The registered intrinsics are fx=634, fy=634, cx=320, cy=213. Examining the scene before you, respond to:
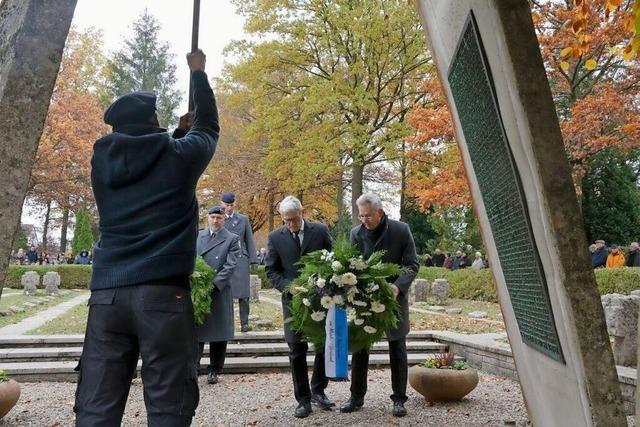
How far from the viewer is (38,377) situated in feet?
26.0

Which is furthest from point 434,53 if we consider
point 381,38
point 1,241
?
point 381,38

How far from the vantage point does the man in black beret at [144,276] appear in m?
2.95

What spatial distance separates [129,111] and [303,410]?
3.77 m

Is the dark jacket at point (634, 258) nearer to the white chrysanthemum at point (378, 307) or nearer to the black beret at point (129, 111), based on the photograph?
the white chrysanthemum at point (378, 307)

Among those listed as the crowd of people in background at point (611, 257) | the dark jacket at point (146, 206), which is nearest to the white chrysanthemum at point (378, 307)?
the dark jacket at point (146, 206)

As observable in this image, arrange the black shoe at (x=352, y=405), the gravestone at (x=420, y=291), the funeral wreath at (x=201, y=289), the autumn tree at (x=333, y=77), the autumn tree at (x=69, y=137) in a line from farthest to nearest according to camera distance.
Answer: the autumn tree at (x=69, y=137)
the autumn tree at (x=333, y=77)
the gravestone at (x=420, y=291)
the funeral wreath at (x=201, y=289)
the black shoe at (x=352, y=405)

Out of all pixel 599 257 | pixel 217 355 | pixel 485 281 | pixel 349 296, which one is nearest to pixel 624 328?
pixel 349 296

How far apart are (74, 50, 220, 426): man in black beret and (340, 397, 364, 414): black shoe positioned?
3.45 meters

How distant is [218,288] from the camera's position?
7625 millimetres

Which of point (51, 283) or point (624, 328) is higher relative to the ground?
point (51, 283)

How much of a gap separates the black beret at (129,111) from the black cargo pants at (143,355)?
2.94ft

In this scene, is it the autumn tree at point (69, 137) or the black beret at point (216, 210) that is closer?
the black beret at point (216, 210)

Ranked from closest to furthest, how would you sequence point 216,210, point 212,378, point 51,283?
point 212,378 → point 216,210 → point 51,283

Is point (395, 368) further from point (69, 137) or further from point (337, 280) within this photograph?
point (69, 137)
